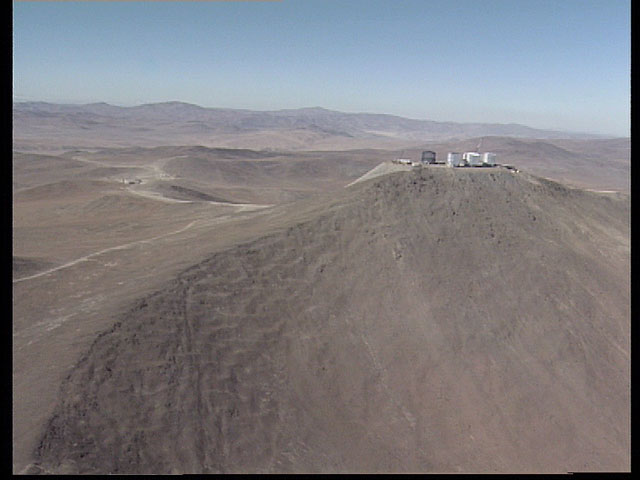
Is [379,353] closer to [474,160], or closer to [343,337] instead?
[343,337]

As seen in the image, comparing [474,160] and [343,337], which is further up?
[474,160]

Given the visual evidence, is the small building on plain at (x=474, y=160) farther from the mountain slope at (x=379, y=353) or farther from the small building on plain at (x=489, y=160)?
the mountain slope at (x=379, y=353)

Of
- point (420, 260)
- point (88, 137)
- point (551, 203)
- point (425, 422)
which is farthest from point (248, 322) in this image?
point (88, 137)

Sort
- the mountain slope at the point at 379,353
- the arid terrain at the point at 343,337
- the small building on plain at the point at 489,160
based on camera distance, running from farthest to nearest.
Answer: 1. the small building on plain at the point at 489,160
2. the mountain slope at the point at 379,353
3. the arid terrain at the point at 343,337

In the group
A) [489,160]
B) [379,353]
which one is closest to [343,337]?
[379,353]

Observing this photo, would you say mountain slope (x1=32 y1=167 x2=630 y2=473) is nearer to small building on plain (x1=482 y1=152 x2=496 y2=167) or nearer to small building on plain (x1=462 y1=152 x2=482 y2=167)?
small building on plain (x1=462 y1=152 x2=482 y2=167)

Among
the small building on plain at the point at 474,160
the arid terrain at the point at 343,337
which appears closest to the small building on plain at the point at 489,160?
the small building on plain at the point at 474,160
